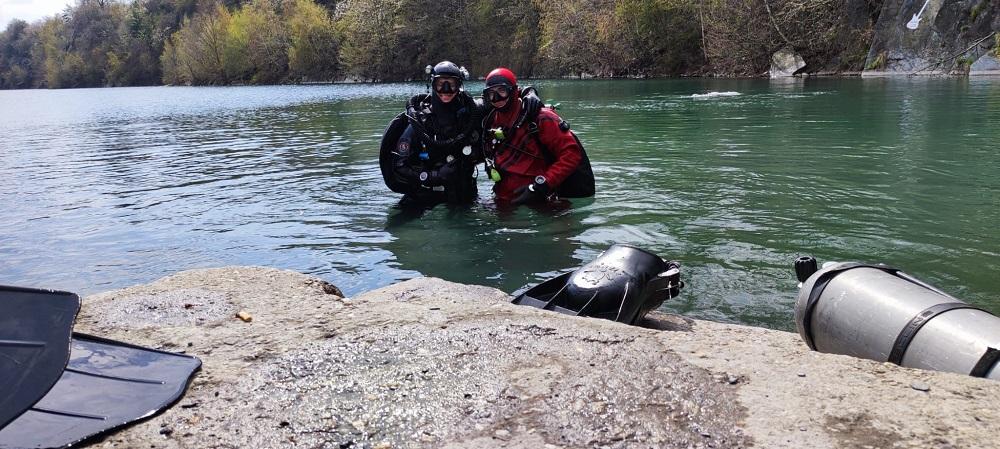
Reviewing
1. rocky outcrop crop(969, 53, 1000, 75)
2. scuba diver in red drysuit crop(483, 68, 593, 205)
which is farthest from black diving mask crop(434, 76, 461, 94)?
rocky outcrop crop(969, 53, 1000, 75)

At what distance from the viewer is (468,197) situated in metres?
7.64

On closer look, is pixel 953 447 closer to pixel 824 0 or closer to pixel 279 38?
pixel 824 0

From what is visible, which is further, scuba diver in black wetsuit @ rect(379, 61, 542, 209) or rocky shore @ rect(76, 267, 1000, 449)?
scuba diver in black wetsuit @ rect(379, 61, 542, 209)

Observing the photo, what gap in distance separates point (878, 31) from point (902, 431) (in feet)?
105

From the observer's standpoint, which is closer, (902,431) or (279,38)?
(902,431)

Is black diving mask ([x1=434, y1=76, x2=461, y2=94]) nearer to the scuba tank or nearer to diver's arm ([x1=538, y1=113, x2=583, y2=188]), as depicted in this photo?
diver's arm ([x1=538, y1=113, x2=583, y2=188])

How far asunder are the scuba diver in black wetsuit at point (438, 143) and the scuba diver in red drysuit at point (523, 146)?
0.15m

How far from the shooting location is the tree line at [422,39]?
110 ft

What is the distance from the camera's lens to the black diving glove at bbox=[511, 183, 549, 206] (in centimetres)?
688

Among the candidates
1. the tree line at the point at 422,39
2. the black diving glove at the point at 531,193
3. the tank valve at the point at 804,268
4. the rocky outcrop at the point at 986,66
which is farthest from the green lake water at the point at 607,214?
the tree line at the point at 422,39

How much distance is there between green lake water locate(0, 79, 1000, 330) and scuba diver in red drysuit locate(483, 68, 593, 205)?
36 centimetres

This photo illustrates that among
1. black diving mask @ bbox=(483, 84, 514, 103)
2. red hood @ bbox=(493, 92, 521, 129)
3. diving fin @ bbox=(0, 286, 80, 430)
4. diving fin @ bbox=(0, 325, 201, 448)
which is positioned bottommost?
diving fin @ bbox=(0, 325, 201, 448)

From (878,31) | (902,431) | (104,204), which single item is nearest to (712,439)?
(902,431)

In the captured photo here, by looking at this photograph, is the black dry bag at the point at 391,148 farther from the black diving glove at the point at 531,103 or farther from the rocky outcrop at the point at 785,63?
the rocky outcrop at the point at 785,63
